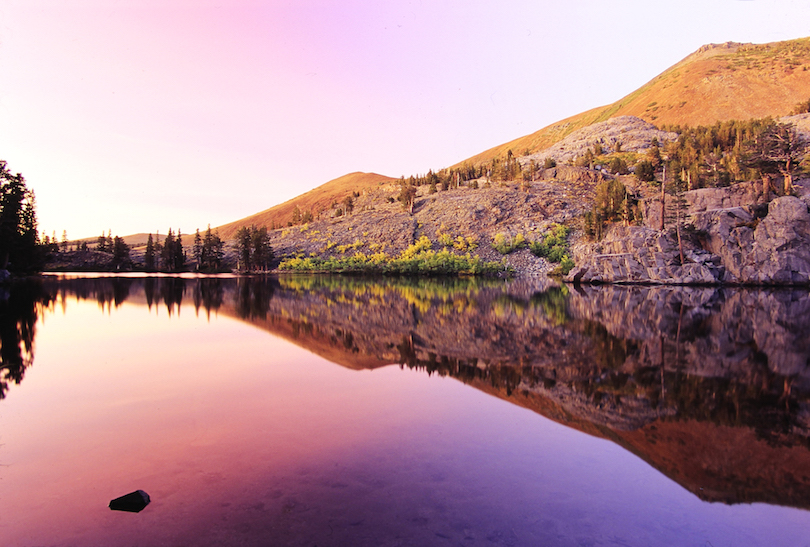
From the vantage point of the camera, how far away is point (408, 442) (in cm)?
640

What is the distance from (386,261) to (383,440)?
77890 mm

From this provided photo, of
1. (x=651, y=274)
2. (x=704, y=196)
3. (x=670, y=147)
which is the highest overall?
(x=670, y=147)

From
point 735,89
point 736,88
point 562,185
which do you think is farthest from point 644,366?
point 736,88

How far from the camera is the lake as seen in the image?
14.0ft

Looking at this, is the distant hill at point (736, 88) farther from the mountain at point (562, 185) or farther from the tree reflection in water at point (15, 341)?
the tree reflection in water at point (15, 341)

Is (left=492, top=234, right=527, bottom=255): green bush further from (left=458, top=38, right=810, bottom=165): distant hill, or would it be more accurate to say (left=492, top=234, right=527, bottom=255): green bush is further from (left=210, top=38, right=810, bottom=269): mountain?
(left=458, top=38, right=810, bottom=165): distant hill

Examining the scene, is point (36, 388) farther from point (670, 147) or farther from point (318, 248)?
point (670, 147)

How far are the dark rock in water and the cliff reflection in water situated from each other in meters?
6.09

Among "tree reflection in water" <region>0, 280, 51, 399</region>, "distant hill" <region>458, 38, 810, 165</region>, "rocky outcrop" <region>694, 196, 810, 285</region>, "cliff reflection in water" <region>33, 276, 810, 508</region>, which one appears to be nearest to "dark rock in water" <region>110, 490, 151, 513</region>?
"tree reflection in water" <region>0, 280, 51, 399</region>

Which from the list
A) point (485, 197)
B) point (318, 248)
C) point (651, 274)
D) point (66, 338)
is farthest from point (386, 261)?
point (66, 338)

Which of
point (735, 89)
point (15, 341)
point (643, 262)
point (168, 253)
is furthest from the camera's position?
point (735, 89)

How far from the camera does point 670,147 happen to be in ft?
320

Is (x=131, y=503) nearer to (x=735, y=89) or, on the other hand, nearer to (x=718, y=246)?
(x=718, y=246)

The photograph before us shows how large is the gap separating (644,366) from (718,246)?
4739cm
